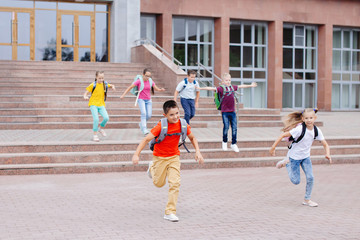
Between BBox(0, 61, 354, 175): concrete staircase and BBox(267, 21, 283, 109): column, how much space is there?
1020 centimetres

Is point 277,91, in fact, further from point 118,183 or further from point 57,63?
point 118,183

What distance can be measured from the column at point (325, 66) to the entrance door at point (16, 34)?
1616 cm

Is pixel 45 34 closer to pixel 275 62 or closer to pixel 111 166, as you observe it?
pixel 275 62

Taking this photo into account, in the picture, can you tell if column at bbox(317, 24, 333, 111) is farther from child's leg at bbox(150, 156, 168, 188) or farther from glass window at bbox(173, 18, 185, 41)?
child's leg at bbox(150, 156, 168, 188)

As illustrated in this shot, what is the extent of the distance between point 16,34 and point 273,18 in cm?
1363

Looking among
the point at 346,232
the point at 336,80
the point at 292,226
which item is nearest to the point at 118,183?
the point at 292,226

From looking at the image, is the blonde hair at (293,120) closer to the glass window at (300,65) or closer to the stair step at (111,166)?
the stair step at (111,166)

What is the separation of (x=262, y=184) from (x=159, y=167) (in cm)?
287

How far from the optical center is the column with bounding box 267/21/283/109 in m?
29.6

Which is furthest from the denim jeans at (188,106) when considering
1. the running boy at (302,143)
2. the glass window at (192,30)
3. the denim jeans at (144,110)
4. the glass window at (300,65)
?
the glass window at (300,65)

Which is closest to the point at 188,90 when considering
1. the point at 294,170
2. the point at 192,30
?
the point at 294,170

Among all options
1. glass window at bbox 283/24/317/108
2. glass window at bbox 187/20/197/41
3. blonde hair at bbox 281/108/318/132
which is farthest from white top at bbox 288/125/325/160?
glass window at bbox 283/24/317/108

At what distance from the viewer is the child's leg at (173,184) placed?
6.37m

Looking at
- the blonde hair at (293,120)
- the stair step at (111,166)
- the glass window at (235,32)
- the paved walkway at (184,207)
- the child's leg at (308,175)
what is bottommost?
the paved walkway at (184,207)
